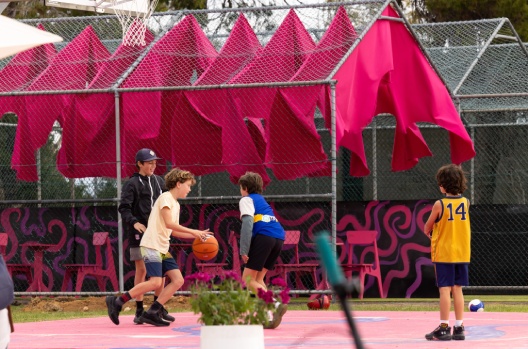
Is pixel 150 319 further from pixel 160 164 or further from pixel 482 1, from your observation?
pixel 482 1

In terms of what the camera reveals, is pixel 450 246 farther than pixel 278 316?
No

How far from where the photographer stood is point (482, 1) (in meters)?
29.1

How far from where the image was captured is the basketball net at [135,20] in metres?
17.4

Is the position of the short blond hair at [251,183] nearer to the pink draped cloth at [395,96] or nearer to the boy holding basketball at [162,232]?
the boy holding basketball at [162,232]

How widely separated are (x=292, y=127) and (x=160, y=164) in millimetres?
3269

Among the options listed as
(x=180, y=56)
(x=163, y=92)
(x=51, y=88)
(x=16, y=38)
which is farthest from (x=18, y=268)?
(x=16, y=38)

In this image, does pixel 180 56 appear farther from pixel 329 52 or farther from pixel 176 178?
pixel 176 178

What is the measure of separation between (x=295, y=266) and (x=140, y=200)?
13.1ft

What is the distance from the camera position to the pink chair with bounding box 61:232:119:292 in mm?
17266

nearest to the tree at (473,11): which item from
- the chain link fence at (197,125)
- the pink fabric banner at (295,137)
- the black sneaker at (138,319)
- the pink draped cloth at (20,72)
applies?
the chain link fence at (197,125)

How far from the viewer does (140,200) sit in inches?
517

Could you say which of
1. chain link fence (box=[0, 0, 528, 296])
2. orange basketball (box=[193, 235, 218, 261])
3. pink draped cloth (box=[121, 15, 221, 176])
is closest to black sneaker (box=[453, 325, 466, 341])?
orange basketball (box=[193, 235, 218, 261])

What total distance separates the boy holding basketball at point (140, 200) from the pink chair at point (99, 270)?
4266 mm

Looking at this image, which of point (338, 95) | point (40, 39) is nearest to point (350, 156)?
point (338, 95)
